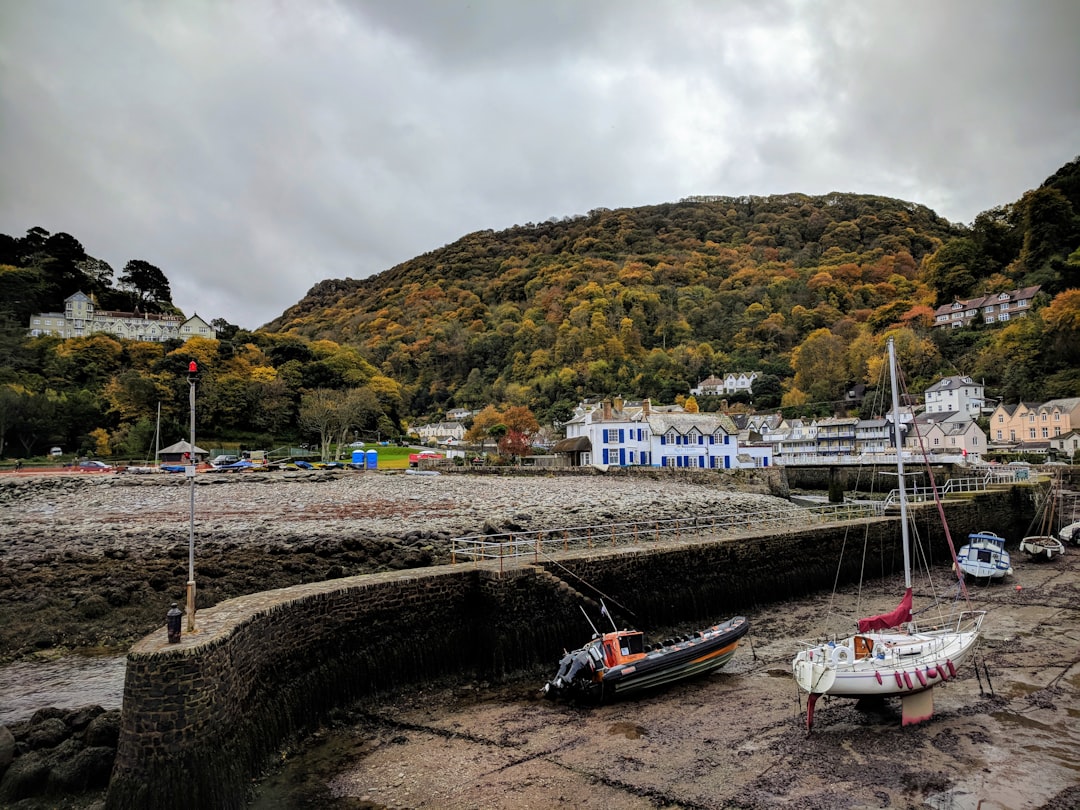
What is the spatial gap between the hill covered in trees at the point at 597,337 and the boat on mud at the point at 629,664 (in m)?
52.3

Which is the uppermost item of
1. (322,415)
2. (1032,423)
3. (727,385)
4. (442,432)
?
(727,385)

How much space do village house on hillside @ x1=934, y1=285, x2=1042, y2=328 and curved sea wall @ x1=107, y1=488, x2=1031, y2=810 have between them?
85.0 meters

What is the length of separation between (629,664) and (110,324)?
99.9 m

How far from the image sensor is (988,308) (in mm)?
87938

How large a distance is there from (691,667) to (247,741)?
8.67m

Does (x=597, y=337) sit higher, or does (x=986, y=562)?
(x=597, y=337)

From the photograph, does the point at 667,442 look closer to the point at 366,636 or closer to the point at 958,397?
the point at 958,397

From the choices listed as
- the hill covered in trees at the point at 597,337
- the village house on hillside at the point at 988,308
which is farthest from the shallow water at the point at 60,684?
the village house on hillside at the point at 988,308

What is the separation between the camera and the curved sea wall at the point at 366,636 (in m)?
7.43

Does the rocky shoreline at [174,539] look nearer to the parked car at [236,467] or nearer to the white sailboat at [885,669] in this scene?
the parked car at [236,467]

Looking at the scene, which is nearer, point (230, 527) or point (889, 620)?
point (889, 620)

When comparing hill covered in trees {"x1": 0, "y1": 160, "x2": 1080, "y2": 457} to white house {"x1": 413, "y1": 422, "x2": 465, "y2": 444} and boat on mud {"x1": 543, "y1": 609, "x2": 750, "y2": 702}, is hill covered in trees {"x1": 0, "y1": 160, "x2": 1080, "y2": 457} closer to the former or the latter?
white house {"x1": 413, "y1": 422, "x2": 465, "y2": 444}

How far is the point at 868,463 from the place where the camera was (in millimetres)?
56031

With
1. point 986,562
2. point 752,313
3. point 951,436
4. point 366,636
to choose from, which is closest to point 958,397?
point 951,436
